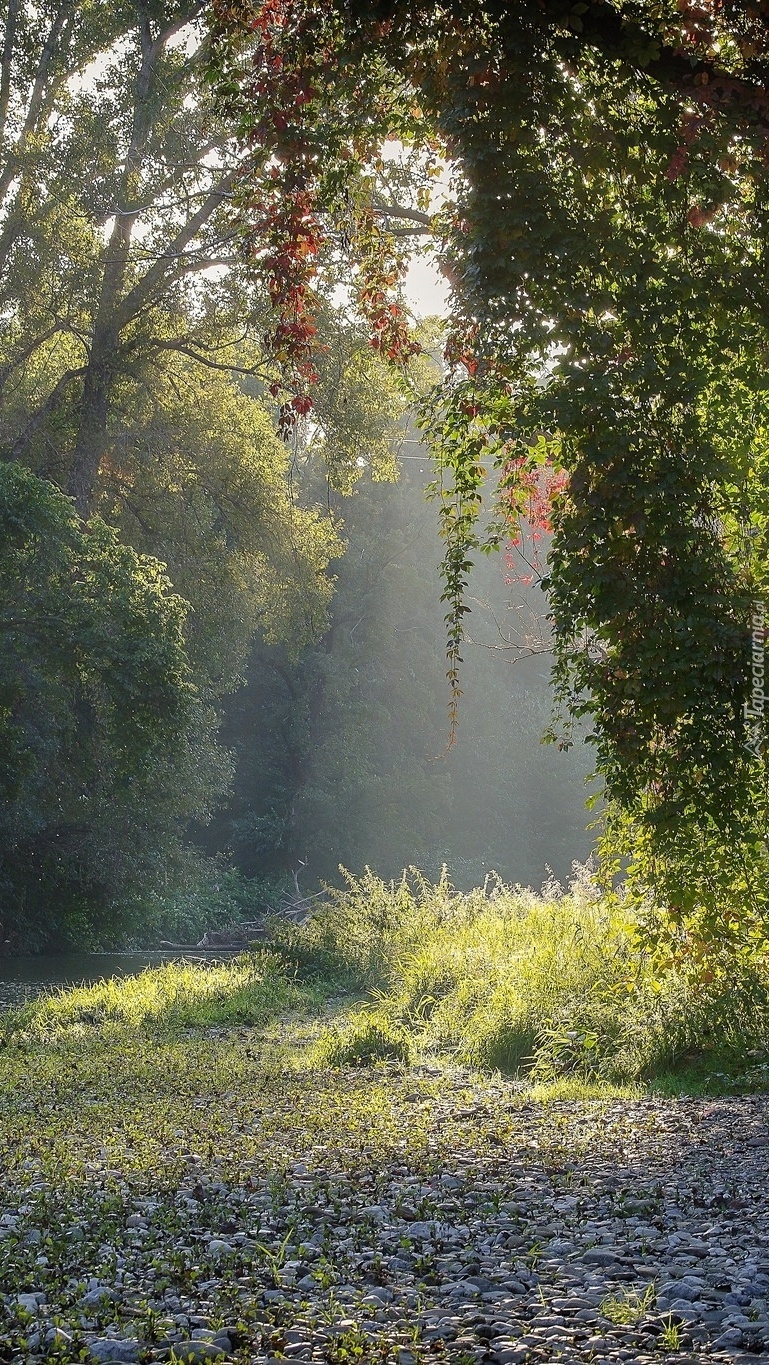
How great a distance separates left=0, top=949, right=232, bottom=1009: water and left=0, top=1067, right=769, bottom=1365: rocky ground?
10.4m

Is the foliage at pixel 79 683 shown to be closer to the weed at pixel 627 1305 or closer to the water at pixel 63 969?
the water at pixel 63 969

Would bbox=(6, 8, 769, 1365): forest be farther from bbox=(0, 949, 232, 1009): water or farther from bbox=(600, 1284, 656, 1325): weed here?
bbox=(0, 949, 232, 1009): water

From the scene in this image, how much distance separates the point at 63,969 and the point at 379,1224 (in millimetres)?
17994

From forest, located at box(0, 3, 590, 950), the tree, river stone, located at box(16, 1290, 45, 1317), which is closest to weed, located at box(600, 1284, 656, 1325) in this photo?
river stone, located at box(16, 1290, 45, 1317)

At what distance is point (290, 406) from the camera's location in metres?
6.81

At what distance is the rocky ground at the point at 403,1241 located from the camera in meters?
3.41

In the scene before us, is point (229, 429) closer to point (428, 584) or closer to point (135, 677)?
point (135, 677)

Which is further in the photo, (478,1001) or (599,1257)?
(478,1001)

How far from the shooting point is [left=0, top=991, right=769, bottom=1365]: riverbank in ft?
11.3

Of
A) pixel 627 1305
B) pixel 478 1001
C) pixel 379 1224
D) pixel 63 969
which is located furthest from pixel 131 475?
pixel 627 1305

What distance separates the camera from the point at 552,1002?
9656mm

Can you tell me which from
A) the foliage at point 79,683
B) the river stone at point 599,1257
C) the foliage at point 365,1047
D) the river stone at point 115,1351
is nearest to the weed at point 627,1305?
the river stone at point 599,1257

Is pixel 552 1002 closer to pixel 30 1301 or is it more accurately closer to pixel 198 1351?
pixel 30 1301

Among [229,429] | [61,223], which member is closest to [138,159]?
[61,223]
